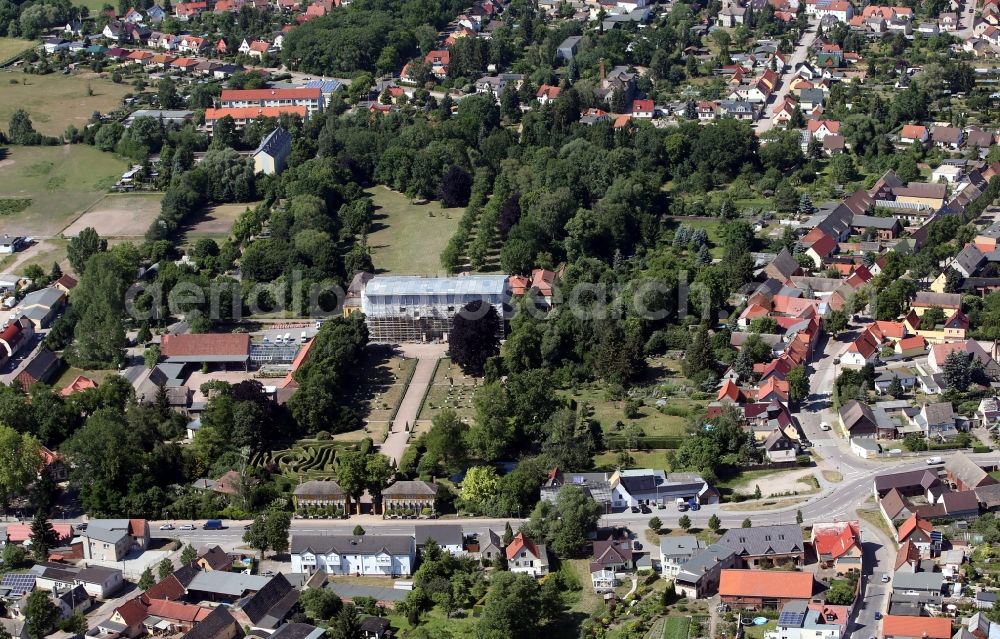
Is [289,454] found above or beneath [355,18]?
beneath

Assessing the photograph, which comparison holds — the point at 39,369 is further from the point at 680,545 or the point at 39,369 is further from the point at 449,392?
the point at 680,545

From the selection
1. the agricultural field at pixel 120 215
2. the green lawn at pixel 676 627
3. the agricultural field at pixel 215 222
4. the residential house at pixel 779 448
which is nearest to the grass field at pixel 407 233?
the agricultural field at pixel 215 222

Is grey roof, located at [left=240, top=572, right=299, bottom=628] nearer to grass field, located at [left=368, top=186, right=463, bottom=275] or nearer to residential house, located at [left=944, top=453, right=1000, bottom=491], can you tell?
residential house, located at [left=944, top=453, right=1000, bottom=491]

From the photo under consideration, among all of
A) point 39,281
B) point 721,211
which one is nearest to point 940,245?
point 721,211

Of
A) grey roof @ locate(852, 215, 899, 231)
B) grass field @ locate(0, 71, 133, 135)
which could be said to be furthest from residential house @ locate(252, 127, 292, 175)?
grey roof @ locate(852, 215, 899, 231)

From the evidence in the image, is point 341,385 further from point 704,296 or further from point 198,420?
point 704,296

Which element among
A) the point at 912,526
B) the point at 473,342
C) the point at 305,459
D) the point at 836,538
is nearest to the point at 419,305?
the point at 473,342
